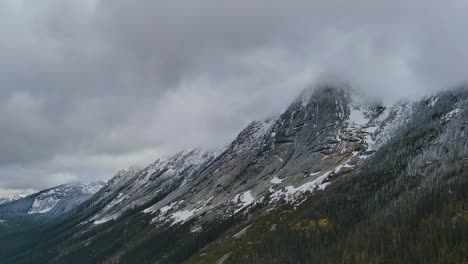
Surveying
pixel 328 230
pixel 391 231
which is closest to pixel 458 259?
pixel 391 231

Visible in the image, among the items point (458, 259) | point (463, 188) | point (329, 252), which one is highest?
point (463, 188)

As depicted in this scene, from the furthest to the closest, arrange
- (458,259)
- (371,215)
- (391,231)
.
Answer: (371,215) → (391,231) → (458,259)

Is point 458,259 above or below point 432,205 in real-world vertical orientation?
below

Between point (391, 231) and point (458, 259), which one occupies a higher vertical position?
point (391, 231)

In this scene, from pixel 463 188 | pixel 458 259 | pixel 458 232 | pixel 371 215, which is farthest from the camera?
pixel 371 215

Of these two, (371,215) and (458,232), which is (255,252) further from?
(458,232)

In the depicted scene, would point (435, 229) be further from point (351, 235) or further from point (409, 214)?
point (351, 235)

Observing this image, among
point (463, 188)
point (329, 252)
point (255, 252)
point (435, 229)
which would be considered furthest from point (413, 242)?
point (255, 252)

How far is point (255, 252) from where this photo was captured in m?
198

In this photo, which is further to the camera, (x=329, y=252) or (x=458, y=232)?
(x=329, y=252)

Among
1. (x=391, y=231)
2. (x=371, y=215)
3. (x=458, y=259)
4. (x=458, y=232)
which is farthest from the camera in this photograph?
(x=371, y=215)

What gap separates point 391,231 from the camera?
553ft

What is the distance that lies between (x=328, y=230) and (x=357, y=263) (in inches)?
1666

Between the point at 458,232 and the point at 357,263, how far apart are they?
36.7 meters
